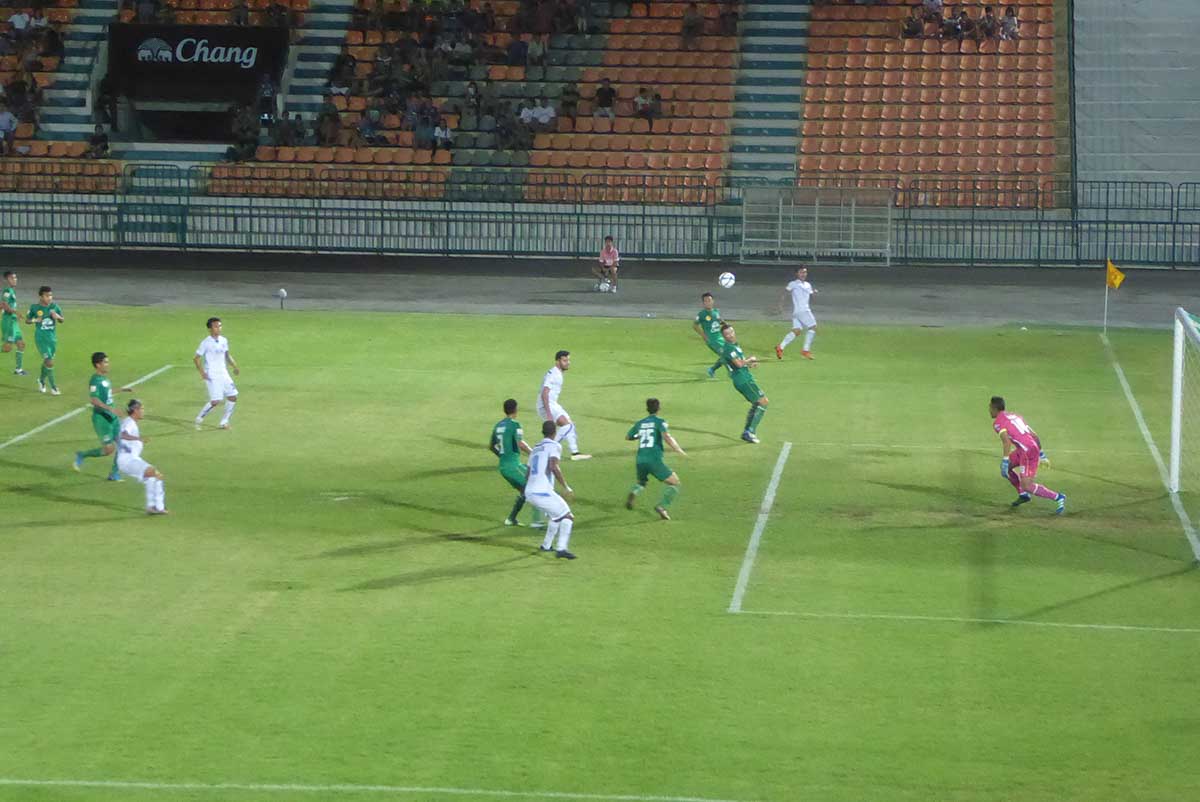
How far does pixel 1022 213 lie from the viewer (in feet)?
155

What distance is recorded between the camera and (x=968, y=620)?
1666cm

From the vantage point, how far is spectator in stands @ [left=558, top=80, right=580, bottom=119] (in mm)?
52625

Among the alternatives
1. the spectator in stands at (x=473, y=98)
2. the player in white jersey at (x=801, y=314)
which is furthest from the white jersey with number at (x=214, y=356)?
the spectator in stands at (x=473, y=98)

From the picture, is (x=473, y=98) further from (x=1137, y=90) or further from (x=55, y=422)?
(x=55, y=422)

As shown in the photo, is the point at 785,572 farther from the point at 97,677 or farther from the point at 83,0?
the point at 83,0

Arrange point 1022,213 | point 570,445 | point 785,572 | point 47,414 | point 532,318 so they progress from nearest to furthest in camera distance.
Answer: point 785,572 → point 570,445 → point 47,414 → point 532,318 → point 1022,213

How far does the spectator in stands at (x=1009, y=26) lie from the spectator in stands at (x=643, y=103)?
1162cm

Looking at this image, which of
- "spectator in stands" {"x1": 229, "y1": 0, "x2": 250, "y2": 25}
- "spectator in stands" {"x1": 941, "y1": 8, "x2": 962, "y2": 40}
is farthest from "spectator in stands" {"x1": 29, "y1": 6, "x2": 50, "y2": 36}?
"spectator in stands" {"x1": 941, "y1": 8, "x2": 962, "y2": 40}

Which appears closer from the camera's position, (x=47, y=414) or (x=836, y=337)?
(x=47, y=414)

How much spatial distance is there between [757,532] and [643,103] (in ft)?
110

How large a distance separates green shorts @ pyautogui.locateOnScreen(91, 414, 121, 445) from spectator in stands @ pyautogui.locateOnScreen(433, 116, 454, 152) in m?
29.7

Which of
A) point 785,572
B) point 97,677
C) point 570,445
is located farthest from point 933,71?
point 97,677

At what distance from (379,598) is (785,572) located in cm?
448

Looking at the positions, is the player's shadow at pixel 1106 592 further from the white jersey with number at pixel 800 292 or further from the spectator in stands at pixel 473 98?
the spectator in stands at pixel 473 98
